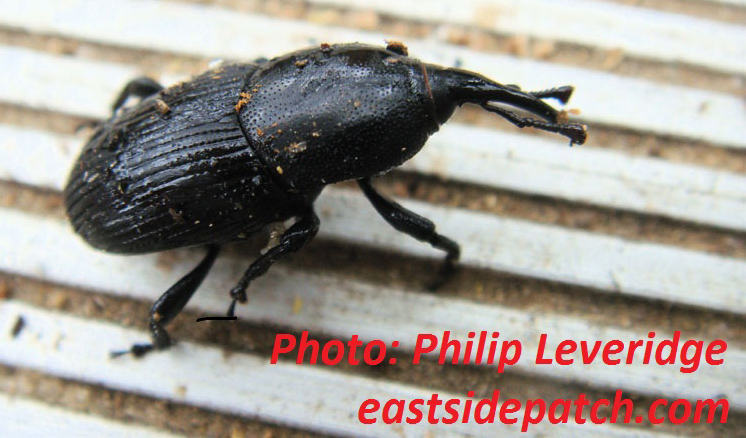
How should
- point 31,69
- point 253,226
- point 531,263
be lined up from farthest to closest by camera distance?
point 31,69 → point 531,263 → point 253,226

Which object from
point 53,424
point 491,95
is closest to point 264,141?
point 491,95

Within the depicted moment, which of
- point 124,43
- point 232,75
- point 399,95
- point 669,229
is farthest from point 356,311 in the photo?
point 124,43

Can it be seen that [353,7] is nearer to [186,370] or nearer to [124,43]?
[124,43]

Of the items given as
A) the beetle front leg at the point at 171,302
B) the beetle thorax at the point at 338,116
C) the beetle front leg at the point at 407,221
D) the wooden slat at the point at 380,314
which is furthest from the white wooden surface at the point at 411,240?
the beetle thorax at the point at 338,116

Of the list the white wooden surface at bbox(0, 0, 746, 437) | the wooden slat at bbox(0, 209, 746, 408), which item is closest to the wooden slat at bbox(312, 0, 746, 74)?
the white wooden surface at bbox(0, 0, 746, 437)

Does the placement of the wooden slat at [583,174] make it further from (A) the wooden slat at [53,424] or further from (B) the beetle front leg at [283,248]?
(A) the wooden slat at [53,424]

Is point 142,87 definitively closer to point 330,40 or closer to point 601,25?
point 330,40

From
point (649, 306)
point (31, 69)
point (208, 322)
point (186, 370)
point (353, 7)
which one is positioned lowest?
point (186, 370)
